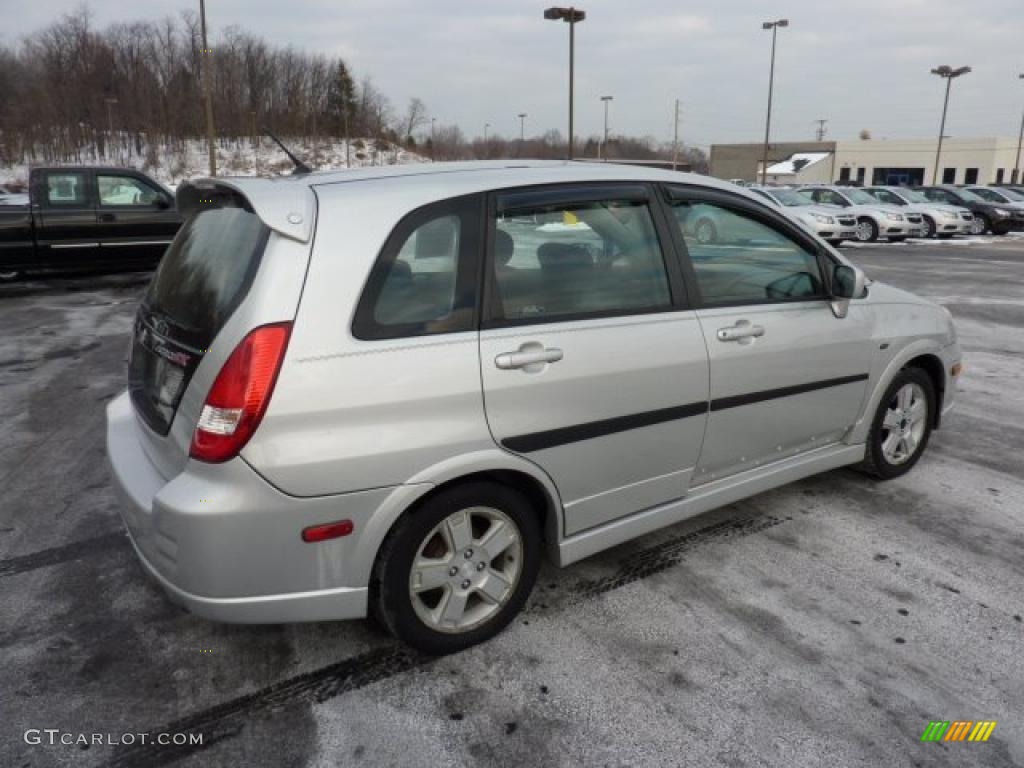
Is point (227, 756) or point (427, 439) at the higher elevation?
point (427, 439)

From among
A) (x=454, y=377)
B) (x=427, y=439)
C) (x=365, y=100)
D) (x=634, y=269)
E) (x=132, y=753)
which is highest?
(x=365, y=100)

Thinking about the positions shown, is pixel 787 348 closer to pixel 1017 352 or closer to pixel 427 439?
pixel 427 439

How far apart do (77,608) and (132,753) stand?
3.28 feet

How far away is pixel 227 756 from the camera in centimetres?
→ 223

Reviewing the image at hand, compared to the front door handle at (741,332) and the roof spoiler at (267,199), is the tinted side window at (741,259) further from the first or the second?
the roof spoiler at (267,199)

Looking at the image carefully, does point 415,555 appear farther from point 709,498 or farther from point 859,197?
point 859,197

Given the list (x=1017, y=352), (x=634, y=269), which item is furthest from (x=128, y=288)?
(x=1017, y=352)

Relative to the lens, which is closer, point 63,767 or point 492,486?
point 63,767

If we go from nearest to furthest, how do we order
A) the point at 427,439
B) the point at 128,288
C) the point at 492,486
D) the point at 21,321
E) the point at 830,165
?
the point at 427,439 → the point at 492,486 → the point at 21,321 → the point at 128,288 → the point at 830,165

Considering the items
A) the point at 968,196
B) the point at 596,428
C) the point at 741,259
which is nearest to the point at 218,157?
the point at 968,196

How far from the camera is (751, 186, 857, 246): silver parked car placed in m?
20.2

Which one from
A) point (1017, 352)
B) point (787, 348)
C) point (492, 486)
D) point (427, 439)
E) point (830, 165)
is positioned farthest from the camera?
point (830, 165)

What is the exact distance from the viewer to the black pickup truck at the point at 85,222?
1057cm

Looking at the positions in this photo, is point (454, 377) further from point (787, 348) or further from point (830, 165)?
point (830, 165)
